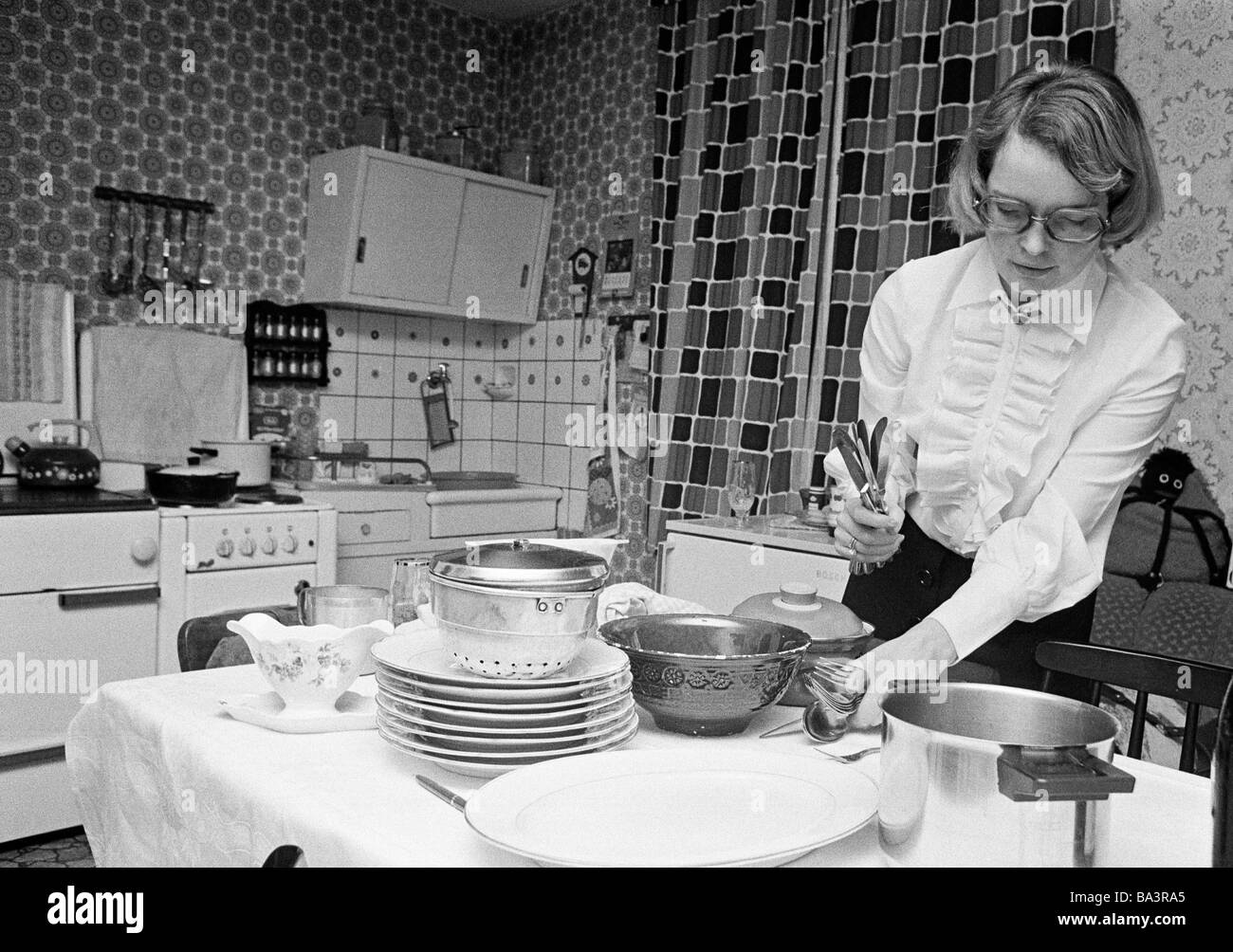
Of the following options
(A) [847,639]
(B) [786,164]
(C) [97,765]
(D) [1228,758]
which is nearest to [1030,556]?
(A) [847,639]

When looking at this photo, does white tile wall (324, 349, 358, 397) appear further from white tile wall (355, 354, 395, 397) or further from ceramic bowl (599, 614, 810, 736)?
ceramic bowl (599, 614, 810, 736)

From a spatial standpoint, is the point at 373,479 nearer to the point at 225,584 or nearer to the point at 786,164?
the point at 225,584

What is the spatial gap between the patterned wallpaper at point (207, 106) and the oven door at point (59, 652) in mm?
1213

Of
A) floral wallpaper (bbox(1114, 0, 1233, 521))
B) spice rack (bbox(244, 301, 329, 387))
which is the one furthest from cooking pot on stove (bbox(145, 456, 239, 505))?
floral wallpaper (bbox(1114, 0, 1233, 521))

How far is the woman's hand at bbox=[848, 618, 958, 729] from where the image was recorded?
43.9 inches

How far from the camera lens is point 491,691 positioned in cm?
99

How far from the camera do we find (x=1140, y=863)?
0.84 metres

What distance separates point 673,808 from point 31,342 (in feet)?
10.6

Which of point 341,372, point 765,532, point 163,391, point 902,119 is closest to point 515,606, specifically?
point 765,532

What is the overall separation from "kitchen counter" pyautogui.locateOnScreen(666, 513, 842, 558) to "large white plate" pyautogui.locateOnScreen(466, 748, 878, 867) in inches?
70.4

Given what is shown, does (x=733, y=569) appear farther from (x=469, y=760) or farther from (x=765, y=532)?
(x=469, y=760)

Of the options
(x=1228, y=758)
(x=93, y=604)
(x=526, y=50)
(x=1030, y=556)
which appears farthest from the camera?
(x=526, y=50)
